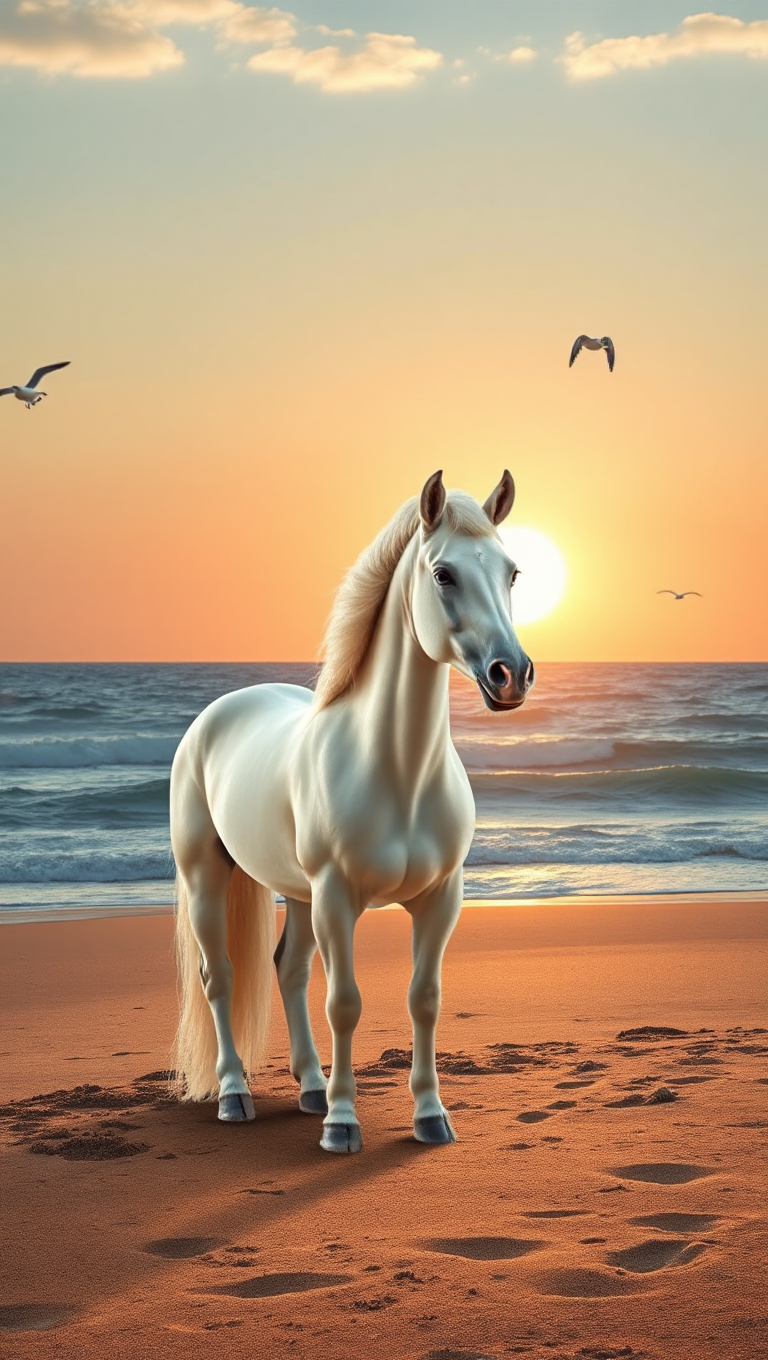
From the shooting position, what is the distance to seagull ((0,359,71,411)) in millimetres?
10070

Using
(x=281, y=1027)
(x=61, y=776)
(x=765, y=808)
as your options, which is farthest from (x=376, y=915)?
(x=61, y=776)

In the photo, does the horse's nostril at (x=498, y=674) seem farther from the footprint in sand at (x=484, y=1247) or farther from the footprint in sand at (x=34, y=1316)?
the footprint in sand at (x=34, y=1316)

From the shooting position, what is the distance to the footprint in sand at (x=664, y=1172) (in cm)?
332

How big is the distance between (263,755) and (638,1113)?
1614 mm

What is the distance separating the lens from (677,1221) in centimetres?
300

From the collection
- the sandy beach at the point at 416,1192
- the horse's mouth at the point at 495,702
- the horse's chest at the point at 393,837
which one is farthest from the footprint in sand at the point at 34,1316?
the horse's mouth at the point at 495,702

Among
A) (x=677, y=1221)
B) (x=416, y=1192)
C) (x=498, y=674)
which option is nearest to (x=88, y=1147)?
(x=416, y=1192)

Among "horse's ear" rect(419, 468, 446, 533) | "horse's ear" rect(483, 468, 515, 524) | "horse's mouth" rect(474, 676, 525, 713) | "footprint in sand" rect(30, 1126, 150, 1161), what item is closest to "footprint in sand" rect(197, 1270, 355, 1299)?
"footprint in sand" rect(30, 1126, 150, 1161)

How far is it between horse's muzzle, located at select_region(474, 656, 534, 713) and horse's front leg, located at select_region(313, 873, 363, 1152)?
84 cm

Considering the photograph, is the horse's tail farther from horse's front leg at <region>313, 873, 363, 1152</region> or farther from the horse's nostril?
the horse's nostril

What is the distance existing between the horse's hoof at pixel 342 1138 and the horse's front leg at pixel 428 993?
0.19 metres

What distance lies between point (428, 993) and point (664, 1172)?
85 centimetres

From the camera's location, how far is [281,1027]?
596 cm

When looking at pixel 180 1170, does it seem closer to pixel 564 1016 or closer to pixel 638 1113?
pixel 638 1113
